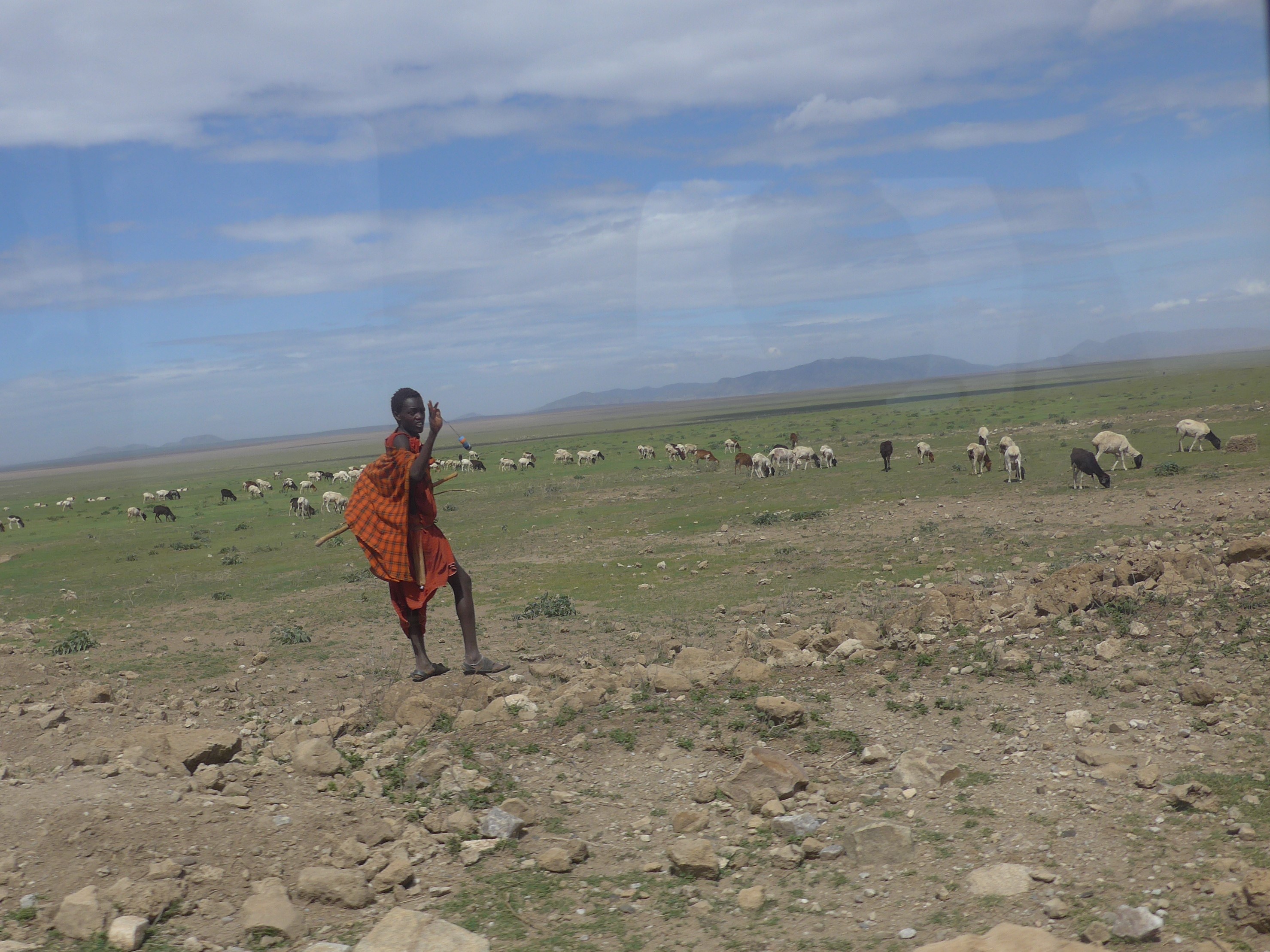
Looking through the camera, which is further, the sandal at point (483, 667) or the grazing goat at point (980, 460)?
the grazing goat at point (980, 460)

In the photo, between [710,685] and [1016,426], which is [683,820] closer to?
[710,685]

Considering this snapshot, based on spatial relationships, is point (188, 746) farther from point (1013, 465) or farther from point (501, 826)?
point (1013, 465)

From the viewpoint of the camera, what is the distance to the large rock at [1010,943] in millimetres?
3578

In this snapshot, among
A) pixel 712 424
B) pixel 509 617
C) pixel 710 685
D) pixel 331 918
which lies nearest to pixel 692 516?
pixel 509 617

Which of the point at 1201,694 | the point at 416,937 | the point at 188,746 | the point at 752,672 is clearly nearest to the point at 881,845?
the point at 416,937

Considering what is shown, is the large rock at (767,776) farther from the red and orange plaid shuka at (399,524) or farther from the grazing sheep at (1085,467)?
the grazing sheep at (1085,467)

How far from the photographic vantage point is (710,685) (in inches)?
291

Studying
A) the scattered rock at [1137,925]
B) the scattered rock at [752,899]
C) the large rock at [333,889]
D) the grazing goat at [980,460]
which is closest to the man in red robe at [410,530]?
the large rock at [333,889]

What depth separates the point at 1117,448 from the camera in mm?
24109

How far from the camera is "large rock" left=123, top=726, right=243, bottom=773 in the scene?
20.2 ft

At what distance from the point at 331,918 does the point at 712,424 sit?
265 feet

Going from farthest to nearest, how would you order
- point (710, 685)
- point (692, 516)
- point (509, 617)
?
1. point (692, 516)
2. point (509, 617)
3. point (710, 685)

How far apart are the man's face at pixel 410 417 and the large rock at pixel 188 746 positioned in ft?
9.50

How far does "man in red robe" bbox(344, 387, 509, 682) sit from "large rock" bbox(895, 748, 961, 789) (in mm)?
3919
